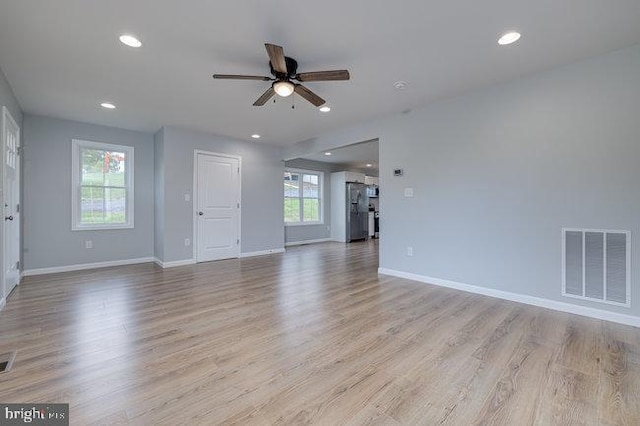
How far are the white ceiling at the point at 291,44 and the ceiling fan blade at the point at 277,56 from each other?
0.22 meters

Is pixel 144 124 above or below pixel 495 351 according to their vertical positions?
above

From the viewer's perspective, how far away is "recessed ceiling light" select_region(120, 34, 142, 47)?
7.66 feet

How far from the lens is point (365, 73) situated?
298 centimetres

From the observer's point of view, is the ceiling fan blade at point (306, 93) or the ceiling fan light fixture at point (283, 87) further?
the ceiling fan blade at point (306, 93)

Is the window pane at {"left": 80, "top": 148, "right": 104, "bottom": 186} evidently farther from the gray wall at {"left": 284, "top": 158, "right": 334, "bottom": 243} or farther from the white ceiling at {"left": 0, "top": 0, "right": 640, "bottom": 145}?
the gray wall at {"left": 284, "top": 158, "right": 334, "bottom": 243}

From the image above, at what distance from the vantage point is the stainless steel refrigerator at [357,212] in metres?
8.44

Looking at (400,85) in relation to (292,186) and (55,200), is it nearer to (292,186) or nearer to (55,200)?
(292,186)

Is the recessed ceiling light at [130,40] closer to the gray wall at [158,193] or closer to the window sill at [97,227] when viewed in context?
the gray wall at [158,193]

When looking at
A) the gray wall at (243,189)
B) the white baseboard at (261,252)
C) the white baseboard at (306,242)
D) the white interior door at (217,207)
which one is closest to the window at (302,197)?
the white baseboard at (306,242)

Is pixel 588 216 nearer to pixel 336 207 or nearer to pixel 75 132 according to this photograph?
pixel 336 207

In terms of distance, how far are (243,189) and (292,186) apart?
2.20 metres

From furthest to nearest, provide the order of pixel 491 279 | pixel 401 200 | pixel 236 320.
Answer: pixel 401 200 → pixel 491 279 → pixel 236 320

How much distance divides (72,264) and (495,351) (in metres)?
6.02

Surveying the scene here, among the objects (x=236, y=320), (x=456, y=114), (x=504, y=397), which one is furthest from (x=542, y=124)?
(x=236, y=320)
